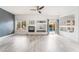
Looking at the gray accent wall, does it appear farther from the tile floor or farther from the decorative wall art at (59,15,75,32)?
the decorative wall art at (59,15,75,32)

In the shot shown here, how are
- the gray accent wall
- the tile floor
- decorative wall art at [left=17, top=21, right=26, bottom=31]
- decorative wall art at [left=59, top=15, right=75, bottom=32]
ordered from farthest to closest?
decorative wall art at [left=17, top=21, right=26, bottom=31]
the gray accent wall
decorative wall art at [left=59, top=15, right=75, bottom=32]
the tile floor

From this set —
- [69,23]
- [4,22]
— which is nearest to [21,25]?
[4,22]

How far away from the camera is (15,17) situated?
546 inches

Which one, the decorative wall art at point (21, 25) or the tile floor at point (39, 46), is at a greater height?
the decorative wall art at point (21, 25)

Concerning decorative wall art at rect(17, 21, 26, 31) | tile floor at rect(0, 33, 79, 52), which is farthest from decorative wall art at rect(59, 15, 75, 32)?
decorative wall art at rect(17, 21, 26, 31)

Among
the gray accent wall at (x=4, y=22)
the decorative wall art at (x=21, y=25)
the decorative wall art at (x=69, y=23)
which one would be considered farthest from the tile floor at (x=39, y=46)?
the decorative wall art at (x=21, y=25)

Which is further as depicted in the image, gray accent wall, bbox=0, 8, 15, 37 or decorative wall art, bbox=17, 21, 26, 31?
decorative wall art, bbox=17, 21, 26, 31

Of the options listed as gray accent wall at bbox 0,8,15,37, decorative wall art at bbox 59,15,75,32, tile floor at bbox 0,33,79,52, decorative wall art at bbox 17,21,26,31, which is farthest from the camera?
decorative wall art at bbox 17,21,26,31

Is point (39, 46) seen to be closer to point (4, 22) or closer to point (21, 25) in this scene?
point (4, 22)

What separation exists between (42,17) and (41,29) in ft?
5.31

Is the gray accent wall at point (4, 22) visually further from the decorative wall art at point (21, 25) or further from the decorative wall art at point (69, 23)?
the decorative wall art at point (69, 23)
